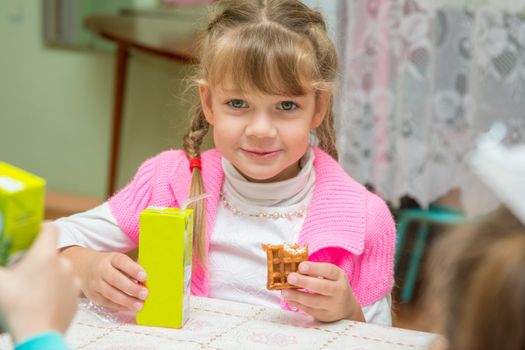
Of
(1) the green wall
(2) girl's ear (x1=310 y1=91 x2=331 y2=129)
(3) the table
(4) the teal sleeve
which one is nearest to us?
(4) the teal sleeve

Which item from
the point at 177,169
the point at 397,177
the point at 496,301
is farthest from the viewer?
A: the point at 397,177

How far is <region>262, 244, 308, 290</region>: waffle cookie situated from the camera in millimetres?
1139

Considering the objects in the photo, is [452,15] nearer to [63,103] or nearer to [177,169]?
[177,169]

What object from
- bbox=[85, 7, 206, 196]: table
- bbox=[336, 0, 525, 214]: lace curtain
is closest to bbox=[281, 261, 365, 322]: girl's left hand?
bbox=[336, 0, 525, 214]: lace curtain

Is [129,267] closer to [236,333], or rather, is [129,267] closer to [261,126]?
[236,333]

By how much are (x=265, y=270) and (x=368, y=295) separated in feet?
0.58

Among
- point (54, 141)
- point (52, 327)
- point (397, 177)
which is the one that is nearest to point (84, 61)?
point (54, 141)

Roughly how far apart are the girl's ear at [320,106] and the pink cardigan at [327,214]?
77 millimetres

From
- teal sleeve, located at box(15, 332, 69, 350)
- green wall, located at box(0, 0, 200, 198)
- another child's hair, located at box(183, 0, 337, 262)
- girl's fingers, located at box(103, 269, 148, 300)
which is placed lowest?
green wall, located at box(0, 0, 200, 198)

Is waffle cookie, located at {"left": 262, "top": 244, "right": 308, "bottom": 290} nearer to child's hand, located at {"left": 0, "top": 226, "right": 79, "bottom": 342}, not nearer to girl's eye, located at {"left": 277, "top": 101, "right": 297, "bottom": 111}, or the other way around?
girl's eye, located at {"left": 277, "top": 101, "right": 297, "bottom": 111}

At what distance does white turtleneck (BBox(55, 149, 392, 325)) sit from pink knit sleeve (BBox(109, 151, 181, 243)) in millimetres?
15

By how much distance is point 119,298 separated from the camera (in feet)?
3.80

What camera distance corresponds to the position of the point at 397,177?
2551 mm

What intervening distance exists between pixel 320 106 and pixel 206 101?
0.63ft
